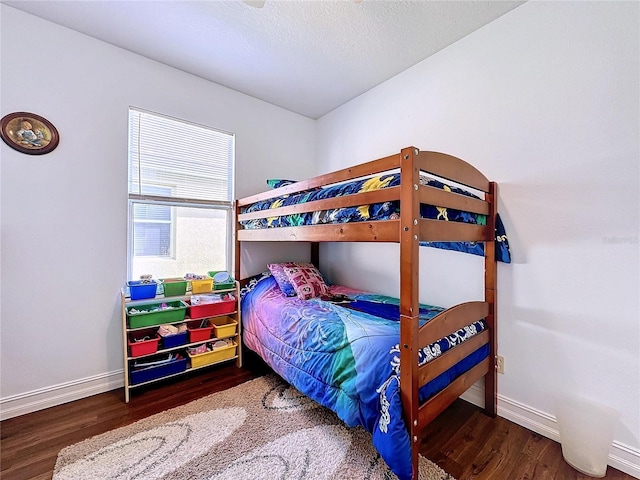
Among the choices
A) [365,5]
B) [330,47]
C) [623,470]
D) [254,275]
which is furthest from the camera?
[254,275]

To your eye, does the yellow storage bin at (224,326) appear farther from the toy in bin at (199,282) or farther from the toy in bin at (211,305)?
the toy in bin at (199,282)

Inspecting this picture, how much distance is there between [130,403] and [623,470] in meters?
2.96

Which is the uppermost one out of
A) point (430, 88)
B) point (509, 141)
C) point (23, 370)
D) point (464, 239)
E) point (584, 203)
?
point (430, 88)

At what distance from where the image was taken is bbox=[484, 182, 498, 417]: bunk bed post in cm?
184

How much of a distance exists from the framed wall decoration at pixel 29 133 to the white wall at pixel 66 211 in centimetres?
5

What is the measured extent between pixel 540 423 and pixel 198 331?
2481mm

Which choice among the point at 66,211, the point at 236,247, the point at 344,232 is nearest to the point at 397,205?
the point at 344,232

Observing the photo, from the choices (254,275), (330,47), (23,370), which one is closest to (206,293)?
(254,275)

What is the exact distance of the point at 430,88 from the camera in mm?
2264

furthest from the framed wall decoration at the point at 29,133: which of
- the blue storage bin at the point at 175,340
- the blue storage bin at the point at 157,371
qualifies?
the blue storage bin at the point at 157,371

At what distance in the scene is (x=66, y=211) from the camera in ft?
6.52

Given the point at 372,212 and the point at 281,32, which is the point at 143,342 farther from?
the point at 281,32

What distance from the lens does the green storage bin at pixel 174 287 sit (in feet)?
7.34

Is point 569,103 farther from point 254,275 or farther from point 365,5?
point 254,275
